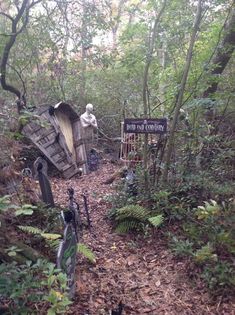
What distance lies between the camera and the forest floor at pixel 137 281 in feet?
11.1

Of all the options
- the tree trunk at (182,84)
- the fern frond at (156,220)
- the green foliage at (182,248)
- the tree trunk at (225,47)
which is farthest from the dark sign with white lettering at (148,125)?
the green foliage at (182,248)

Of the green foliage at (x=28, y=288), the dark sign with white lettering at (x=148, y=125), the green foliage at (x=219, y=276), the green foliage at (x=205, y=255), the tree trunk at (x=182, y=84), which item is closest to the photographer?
the green foliage at (x=28, y=288)

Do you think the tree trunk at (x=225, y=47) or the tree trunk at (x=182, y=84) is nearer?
the tree trunk at (x=182, y=84)

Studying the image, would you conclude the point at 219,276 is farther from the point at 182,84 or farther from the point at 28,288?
the point at 182,84

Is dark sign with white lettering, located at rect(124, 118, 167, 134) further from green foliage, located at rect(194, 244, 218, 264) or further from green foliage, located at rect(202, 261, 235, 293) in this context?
green foliage, located at rect(202, 261, 235, 293)

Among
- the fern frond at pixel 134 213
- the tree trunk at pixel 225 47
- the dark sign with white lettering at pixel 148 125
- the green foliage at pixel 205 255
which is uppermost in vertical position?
the tree trunk at pixel 225 47

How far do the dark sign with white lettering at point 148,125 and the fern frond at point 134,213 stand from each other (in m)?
1.24

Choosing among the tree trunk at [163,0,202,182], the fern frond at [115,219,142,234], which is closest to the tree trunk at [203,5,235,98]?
the tree trunk at [163,0,202,182]

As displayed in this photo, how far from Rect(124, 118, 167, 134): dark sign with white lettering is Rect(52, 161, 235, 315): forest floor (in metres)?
1.64

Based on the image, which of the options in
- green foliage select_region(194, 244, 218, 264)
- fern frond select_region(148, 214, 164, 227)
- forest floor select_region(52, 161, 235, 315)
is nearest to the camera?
forest floor select_region(52, 161, 235, 315)

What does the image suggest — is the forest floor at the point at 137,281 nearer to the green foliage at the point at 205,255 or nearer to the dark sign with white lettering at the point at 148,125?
the green foliage at the point at 205,255

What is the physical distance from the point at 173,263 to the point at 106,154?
7659mm

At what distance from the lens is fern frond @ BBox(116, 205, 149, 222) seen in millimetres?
5152

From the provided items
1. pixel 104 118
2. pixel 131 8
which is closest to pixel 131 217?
pixel 131 8
